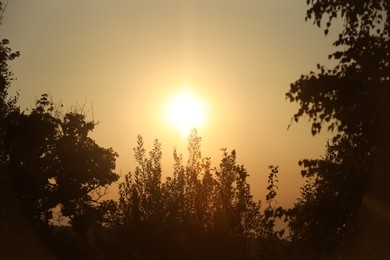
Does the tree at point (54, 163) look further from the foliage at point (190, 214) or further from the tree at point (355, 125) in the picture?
the tree at point (355, 125)

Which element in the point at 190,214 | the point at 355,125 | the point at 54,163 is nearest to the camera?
the point at 355,125

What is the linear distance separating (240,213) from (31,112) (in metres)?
27.5

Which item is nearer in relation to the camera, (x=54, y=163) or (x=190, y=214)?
(x=190, y=214)

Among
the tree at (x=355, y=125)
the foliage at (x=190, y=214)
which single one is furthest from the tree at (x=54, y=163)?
the tree at (x=355, y=125)

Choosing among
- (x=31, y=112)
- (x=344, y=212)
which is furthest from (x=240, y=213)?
(x=31, y=112)

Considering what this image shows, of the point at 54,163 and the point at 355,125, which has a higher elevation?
the point at 54,163

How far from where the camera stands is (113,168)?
5250 centimetres

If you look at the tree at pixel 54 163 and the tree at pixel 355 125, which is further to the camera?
the tree at pixel 54 163

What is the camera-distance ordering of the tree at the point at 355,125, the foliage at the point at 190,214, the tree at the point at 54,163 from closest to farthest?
the tree at the point at 355,125
the foliage at the point at 190,214
the tree at the point at 54,163

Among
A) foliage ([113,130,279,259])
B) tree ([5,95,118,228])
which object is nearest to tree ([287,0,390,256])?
foliage ([113,130,279,259])

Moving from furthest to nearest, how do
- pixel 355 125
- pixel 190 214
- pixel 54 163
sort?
pixel 54 163 < pixel 190 214 < pixel 355 125

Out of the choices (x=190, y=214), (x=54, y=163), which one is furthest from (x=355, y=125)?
(x=54, y=163)

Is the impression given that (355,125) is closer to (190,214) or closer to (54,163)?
(190,214)

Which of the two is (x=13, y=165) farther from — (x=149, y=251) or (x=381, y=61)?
(x=381, y=61)
